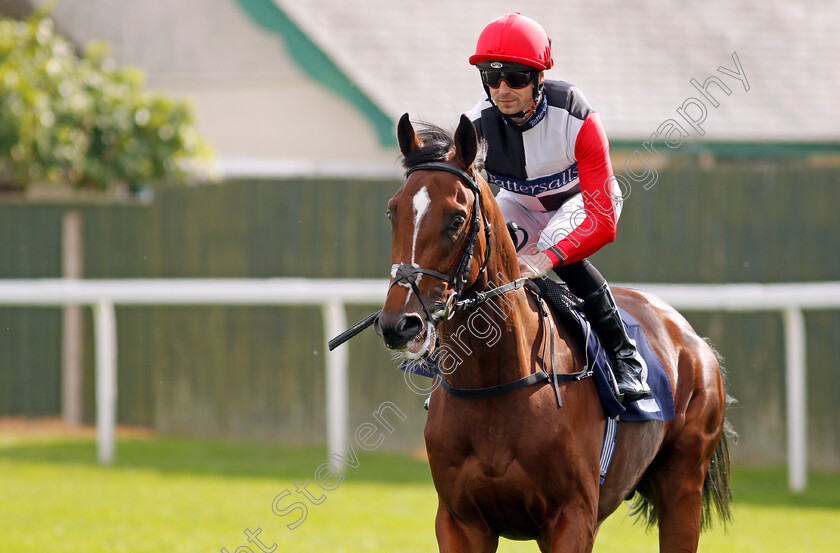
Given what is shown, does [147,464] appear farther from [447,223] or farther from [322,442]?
[447,223]

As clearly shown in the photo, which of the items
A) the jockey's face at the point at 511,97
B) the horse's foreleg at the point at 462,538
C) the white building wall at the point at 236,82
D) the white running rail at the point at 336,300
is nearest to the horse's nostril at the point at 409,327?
the horse's foreleg at the point at 462,538

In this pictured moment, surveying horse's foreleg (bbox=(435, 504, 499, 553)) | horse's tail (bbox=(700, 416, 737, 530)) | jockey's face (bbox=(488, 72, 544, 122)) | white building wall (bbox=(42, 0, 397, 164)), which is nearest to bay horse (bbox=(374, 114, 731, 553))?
horse's foreleg (bbox=(435, 504, 499, 553))

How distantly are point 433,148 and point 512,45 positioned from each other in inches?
→ 22.0

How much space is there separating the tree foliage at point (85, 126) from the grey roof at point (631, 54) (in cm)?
167

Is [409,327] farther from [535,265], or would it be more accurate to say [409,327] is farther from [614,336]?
[614,336]

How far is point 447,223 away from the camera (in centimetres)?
333

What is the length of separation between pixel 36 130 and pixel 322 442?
3460 millimetres

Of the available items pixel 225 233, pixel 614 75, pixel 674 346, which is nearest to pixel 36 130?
pixel 225 233

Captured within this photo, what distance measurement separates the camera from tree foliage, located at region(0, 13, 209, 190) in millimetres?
9328

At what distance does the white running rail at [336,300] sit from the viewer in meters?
7.64

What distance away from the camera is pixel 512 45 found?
383 cm

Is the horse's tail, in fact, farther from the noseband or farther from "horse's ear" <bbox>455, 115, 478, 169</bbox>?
"horse's ear" <bbox>455, 115, 478, 169</bbox>

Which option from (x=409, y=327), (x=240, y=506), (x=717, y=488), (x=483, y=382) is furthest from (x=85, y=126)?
(x=409, y=327)

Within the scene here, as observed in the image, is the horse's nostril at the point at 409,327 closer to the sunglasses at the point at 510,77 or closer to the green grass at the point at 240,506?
the sunglasses at the point at 510,77
